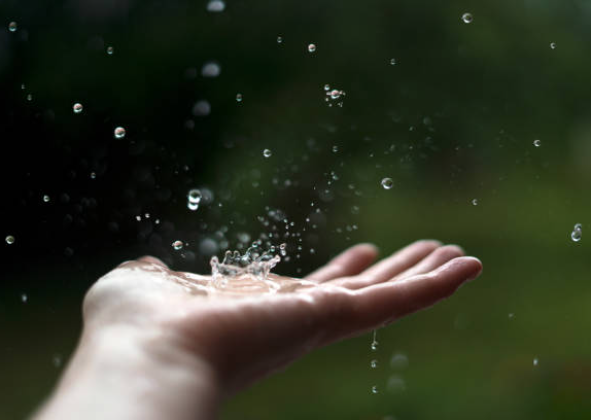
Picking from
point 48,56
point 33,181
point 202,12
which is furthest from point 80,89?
point 202,12

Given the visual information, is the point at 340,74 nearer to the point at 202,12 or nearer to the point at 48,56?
the point at 202,12

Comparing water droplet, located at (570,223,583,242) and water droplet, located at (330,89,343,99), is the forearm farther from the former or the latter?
water droplet, located at (570,223,583,242)

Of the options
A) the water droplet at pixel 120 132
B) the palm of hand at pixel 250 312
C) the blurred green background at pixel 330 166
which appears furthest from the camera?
the water droplet at pixel 120 132

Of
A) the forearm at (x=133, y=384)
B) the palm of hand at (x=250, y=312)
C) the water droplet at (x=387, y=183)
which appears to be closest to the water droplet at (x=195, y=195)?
the water droplet at (x=387, y=183)

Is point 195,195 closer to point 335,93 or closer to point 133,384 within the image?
point 335,93

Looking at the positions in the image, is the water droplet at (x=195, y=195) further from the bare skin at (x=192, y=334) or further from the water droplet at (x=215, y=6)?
the bare skin at (x=192, y=334)

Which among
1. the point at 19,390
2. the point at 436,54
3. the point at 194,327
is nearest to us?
the point at 194,327

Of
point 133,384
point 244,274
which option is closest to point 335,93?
point 244,274
